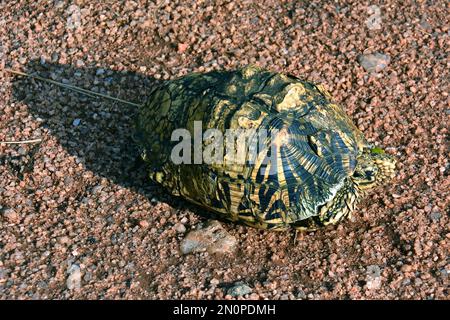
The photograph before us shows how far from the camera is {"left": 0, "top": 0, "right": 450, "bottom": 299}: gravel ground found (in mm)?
5059

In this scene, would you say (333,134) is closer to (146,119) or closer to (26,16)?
(146,119)

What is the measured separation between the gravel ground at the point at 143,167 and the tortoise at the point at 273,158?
0.27 meters

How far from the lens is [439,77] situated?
21.3ft

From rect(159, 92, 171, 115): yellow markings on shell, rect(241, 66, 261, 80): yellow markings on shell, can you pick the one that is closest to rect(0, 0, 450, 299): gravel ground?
rect(159, 92, 171, 115): yellow markings on shell

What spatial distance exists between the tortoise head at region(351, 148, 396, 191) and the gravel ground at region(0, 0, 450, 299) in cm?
13

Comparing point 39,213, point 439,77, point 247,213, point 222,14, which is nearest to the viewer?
point 247,213

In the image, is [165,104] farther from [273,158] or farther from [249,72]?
[273,158]

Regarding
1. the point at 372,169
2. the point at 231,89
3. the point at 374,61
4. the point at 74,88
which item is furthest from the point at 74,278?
the point at 374,61

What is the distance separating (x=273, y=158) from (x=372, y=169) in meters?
0.85

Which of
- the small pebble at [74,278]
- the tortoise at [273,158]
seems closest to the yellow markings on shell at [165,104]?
the tortoise at [273,158]

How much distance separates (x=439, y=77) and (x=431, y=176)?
1.18 m

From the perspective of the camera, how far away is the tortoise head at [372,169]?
541cm

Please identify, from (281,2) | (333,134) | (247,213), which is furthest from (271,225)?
(281,2)

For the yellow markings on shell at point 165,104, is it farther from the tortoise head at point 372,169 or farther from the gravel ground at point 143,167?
the tortoise head at point 372,169
